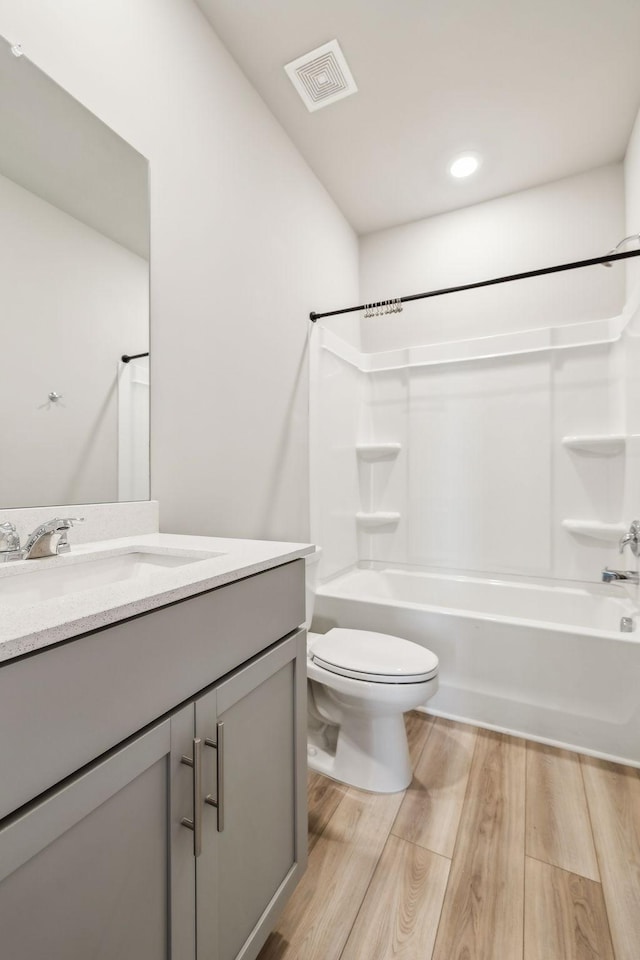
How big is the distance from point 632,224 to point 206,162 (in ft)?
6.66

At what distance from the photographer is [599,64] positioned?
1.74m

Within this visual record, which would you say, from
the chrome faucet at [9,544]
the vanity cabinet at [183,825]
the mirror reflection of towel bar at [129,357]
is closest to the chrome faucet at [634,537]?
the vanity cabinet at [183,825]

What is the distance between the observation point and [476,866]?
1175 millimetres

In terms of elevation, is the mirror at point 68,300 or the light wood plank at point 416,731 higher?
the mirror at point 68,300

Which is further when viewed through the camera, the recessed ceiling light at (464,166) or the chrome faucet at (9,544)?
the recessed ceiling light at (464,166)

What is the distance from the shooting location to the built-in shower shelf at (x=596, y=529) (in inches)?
86.5

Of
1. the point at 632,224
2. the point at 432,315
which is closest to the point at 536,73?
the point at 632,224

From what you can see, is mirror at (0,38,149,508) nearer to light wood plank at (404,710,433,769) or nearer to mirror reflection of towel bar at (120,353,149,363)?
mirror reflection of towel bar at (120,353,149,363)

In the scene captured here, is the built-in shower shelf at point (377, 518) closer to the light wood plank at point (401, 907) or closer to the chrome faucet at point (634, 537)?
the chrome faucet at point (634, 537)

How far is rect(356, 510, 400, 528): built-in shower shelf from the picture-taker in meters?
2.75

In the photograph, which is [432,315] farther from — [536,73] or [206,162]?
[206,162]

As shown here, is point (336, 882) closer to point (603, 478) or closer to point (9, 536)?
point (9, 536)

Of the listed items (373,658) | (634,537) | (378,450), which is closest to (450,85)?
(378,450)

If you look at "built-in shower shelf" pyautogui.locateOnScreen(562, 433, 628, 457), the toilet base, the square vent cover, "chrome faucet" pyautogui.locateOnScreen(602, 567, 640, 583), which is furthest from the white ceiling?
the toilet base
